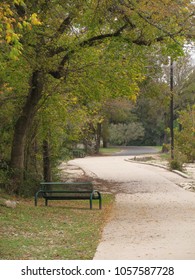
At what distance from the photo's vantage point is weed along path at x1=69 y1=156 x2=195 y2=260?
7.82m

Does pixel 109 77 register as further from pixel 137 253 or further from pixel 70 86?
pixel 137 253

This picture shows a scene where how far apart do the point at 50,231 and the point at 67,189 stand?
4.97 m

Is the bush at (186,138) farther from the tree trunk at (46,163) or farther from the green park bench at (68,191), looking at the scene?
the green park bench at (68,191)

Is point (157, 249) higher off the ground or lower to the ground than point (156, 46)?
lower

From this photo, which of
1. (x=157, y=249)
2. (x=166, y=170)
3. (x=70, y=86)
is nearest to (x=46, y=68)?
(x=70, y=86)

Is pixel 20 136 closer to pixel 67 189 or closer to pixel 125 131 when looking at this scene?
pixel 67 189

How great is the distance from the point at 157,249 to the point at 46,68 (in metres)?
7.07

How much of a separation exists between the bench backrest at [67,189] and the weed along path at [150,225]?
3.29ft

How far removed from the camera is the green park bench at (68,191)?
1417cm

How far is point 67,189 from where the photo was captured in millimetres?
15148

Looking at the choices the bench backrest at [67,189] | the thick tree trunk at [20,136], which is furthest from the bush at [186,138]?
the bench backrest at [67,189]

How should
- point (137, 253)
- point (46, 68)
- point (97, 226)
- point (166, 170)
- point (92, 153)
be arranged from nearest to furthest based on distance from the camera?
1. point (137, 253)
2. point (97, 226)
3. point (46, 68)
4. point (166, 170)
5. point (92, 153)

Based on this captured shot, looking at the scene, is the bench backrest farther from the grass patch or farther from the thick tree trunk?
the thick tree trunk

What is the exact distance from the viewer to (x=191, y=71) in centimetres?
5894
